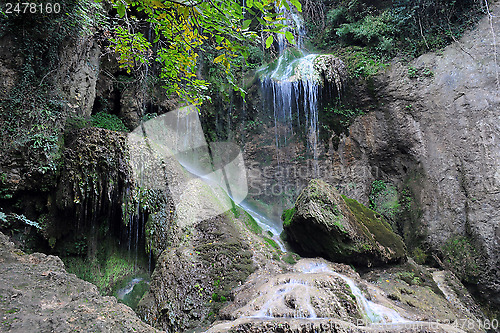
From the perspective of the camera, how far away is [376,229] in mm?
6840

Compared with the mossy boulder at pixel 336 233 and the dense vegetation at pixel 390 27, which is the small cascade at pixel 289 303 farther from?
the dense vegetation at pixel 390 27

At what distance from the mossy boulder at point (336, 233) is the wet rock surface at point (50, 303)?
4.49 metres

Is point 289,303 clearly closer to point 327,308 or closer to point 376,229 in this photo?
point 327,308

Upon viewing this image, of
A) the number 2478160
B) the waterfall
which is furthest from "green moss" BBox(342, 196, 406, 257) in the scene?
the number 2478160

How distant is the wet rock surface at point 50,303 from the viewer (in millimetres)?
1932

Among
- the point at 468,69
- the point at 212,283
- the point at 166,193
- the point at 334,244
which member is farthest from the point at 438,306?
the point at 468,69

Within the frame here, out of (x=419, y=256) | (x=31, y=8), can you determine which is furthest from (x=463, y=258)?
(x=31, y=8)

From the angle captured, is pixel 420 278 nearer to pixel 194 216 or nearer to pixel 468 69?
pixel 194 216

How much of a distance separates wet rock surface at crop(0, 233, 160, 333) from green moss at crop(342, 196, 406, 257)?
5.72 metres

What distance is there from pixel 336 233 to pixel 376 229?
5.27 feet

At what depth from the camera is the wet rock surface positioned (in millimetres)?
1932

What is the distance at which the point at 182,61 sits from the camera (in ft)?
14.8

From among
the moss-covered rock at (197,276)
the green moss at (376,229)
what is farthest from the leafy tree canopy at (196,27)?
the green moss at (376,229)

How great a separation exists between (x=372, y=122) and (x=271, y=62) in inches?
203
